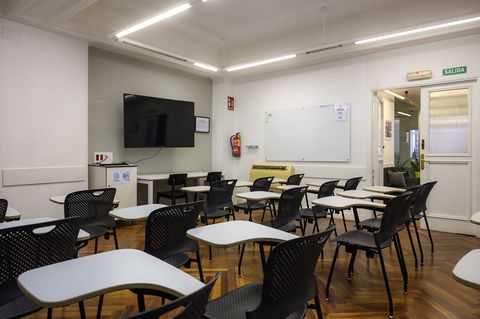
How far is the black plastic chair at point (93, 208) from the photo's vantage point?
264 centimetres

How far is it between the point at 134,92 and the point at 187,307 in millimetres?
5560

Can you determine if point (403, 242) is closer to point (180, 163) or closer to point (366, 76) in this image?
point (366, 76)

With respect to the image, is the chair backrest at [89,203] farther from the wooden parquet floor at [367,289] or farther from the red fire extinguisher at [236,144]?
the red fire extinguisher at [236,144]

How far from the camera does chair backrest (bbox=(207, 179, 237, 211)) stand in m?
3.68

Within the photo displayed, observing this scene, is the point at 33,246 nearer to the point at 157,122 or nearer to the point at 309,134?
the point at 157,122

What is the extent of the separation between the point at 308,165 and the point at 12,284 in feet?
17.3

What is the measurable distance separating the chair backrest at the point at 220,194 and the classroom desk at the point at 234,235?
66.6 inches

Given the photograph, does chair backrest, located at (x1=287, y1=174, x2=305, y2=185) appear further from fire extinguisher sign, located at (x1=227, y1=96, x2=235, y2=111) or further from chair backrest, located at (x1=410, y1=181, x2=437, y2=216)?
fire extinguisher sign, located at (x1=227, y1=96, x2=235, y2=111)

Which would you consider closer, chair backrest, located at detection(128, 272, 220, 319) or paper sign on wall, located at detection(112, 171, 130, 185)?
chair backrest, located at detection(128, 272, 220, 319)

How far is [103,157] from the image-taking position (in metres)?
5.35

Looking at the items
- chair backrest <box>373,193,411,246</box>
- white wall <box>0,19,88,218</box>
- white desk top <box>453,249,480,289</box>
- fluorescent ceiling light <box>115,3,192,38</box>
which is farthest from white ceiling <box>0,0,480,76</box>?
white desk top <box>453,249,480,289</box>

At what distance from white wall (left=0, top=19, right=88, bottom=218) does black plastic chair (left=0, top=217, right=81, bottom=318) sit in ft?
10.6

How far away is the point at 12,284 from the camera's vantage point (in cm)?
146

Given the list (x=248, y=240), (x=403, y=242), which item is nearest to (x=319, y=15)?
(x=403, y=242)
